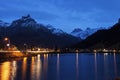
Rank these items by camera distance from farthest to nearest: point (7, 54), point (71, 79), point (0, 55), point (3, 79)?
1. point (7, 54)
2. point (0, 55)
3. point (71, 79)
4. point (3, 79)

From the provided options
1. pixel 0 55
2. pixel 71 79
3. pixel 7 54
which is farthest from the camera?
pixel 7 54

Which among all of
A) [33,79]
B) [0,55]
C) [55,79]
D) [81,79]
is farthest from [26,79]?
[0,55]

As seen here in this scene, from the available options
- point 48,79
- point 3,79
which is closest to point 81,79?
point 48,79

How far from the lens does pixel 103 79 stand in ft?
195

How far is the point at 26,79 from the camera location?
58.1 m

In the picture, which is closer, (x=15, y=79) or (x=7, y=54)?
(x=15, y=79)

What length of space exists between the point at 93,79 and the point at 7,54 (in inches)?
3980

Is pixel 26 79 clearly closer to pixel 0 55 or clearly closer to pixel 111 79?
pixel 111 79

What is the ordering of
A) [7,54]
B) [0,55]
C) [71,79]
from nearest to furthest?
[71,79] → [0,55] → [7,54]

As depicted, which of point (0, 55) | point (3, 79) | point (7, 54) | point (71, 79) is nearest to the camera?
point (3, 79)

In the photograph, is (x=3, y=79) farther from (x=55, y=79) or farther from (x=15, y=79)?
(x=55, y=79)

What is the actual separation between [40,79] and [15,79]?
424cm

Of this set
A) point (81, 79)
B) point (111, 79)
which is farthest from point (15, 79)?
point (111, 79)

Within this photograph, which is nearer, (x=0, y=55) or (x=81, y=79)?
(x=81, y=79)
